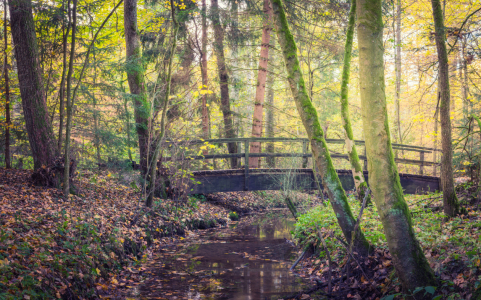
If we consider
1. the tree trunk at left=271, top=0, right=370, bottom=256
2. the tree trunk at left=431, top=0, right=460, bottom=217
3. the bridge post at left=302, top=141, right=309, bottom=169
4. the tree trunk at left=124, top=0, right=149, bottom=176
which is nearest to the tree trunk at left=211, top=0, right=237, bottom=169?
the bridge post at left=302, top=141, right=309, bottom=169

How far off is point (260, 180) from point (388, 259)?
7.02 meters

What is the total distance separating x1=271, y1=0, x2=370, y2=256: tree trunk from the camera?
466 cm

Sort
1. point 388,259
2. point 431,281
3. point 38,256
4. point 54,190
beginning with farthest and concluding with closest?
point 54,190
point 388,259
point 38,256
point 431,281

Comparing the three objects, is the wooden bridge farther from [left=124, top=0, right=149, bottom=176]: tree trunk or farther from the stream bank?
the stream bank

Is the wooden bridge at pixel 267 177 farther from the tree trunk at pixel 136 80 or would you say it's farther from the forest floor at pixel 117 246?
the forest floor at pixel 117 246

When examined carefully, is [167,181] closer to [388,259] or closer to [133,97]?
[133,97]

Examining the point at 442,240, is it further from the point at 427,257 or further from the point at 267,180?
the point at 267,180

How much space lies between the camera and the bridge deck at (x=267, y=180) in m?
10.8

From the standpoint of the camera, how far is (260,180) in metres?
11.2

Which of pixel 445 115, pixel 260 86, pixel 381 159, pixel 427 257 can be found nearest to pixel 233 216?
pixel 260 86

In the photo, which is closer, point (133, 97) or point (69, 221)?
point (69, 221)

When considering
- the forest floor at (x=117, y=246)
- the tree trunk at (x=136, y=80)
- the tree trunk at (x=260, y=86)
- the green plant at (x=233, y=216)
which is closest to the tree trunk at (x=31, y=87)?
the forest floor at (x=117, y=246)

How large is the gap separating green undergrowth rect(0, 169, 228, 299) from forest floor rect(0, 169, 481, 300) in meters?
0.01

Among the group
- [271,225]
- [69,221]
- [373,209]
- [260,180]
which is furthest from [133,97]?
[373,209]
